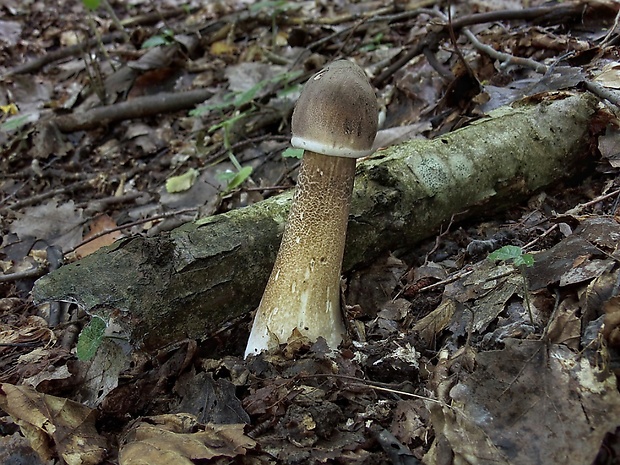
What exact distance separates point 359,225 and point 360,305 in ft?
1.55

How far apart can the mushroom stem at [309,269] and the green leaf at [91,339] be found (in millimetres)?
741

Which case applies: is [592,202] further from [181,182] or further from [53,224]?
[53,224]

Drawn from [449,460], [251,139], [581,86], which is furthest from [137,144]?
[449,460]

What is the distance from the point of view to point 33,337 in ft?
9.94

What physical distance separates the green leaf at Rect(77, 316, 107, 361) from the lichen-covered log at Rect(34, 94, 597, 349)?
0.08 metres

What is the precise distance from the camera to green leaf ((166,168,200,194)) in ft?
15.0

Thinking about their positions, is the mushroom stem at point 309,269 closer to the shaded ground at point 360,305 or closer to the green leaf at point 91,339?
the shaded ground at point 360,305

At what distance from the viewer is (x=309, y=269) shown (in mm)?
2611

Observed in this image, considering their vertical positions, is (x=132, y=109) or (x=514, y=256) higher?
(x=514, y=256)

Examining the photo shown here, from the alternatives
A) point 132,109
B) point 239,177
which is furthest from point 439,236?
point 132,109

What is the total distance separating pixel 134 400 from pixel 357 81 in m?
1.82

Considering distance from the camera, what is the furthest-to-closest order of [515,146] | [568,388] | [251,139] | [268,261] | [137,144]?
[137,144] → [251,139] → [515,146] → [268,261] → [568,388]

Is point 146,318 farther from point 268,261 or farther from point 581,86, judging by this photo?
point 581,86

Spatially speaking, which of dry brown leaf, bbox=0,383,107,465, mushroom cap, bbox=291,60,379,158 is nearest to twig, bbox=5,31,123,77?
mushroom cap, bbox=291,60,379,158
